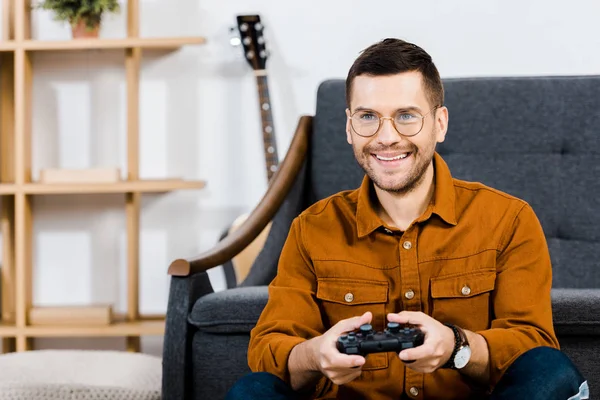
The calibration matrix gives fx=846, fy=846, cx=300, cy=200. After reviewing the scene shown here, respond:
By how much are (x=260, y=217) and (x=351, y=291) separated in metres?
0.77

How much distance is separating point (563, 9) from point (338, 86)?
99cm

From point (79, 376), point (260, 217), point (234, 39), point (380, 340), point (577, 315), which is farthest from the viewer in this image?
point (234, 39)

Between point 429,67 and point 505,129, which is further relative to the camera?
point 505,129

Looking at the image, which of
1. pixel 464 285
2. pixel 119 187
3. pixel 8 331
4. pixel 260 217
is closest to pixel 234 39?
pixel 119 187

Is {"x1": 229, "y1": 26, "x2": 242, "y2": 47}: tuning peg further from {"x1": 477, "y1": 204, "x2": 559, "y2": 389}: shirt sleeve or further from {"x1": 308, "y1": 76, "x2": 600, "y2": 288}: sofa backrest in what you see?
{"x1": 477, "y1": 204, "x2": 559, "y2": 389}: shirt sleeve

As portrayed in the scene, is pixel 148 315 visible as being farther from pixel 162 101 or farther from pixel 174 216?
pixel 162 101

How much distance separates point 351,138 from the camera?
4.30 feet

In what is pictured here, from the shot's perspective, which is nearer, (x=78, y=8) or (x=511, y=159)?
(x=511, y=159)

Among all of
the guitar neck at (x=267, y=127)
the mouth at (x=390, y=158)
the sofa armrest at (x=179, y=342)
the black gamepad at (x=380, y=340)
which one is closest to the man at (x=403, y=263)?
the mouth at (x=390, y=158)

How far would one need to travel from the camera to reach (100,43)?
9.08 ft

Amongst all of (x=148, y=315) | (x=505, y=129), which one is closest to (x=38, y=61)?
(x=148, y=315)

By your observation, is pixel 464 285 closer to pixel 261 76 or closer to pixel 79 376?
pixel 79 376

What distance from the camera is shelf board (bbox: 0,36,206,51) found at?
2.74 m

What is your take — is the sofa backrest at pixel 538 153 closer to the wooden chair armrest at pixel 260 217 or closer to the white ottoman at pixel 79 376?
the wooden chair armrest at pixel 260 217
